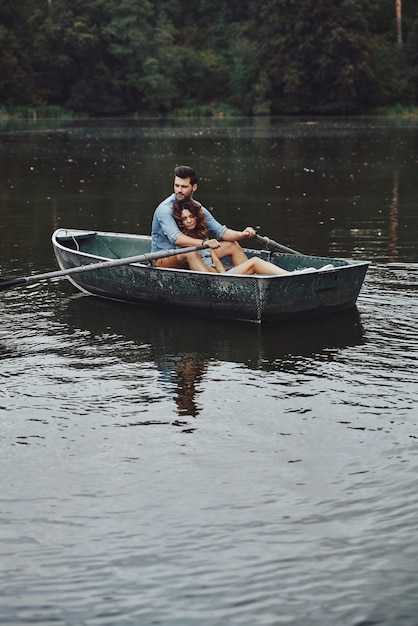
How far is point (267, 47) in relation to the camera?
78125mm

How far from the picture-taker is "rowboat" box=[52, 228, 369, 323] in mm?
10148

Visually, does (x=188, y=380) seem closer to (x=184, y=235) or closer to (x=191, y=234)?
(x=184, y=235)

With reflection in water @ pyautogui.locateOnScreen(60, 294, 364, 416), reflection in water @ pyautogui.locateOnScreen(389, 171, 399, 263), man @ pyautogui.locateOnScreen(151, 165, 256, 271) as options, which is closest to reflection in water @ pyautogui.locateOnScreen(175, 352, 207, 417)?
reflection in water @ pyautogui.locateOnScreen(60, 294, 364, 416)

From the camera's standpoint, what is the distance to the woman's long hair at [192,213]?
35.6 ft

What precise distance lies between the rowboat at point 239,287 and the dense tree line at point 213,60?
6442cm

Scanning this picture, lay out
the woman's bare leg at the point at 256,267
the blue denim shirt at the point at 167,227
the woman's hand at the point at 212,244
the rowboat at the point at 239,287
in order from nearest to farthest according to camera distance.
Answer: the rowboat at the point at 239,287
the woman's hand at the point at 212,244
the woman's bare leg at the point at 256,267
the blue denim shirt at the point at 167,227

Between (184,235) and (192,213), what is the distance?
0.27 m

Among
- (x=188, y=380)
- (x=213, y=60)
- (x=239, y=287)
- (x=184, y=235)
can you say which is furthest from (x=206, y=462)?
(x=213, y=60)

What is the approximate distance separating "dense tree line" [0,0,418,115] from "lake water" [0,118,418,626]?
63.7 metres

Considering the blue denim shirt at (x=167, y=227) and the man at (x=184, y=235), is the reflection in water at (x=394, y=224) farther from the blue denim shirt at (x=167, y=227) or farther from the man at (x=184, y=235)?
the blue denim shirt at (x=167, y=227)

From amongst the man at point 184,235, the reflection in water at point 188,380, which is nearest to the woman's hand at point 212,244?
the man at point 184,235

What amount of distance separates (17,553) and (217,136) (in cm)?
4423

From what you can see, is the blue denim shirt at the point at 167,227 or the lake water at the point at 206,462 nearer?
the lake water at the point at 206,462

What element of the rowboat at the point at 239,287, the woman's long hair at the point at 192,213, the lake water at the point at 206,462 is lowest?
the lake water at the point at 206,462
